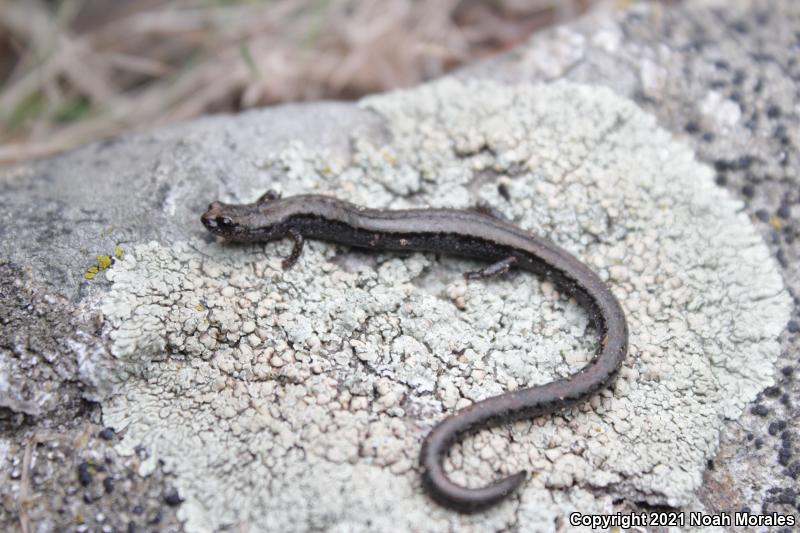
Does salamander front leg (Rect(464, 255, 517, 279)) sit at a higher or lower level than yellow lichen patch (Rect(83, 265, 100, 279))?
higher

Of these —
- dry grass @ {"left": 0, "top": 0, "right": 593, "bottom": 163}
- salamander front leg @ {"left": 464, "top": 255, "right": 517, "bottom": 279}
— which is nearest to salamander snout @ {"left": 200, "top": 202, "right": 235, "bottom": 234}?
salamander front leg @ {"left": 464, "top": 255, "right": 517, "bottom": 279}

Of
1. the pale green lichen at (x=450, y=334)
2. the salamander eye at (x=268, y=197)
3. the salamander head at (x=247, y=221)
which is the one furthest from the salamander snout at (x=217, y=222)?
the salamander eye at (x=268, y=197)

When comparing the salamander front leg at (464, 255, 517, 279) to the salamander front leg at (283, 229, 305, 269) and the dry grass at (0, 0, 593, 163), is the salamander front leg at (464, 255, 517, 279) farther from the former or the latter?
the dry grass at (0, 0, 593, 163)

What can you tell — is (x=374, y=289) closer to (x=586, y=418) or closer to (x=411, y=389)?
(x=411, y=389)

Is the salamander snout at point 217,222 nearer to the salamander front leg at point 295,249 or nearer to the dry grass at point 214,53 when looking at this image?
the salamander front leg at point 295,249

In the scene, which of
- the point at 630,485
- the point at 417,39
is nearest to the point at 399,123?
the point at 417,39

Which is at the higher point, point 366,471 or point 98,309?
point 98,309

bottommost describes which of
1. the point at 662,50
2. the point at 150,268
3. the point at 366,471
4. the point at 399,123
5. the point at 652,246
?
the point at 366,471
